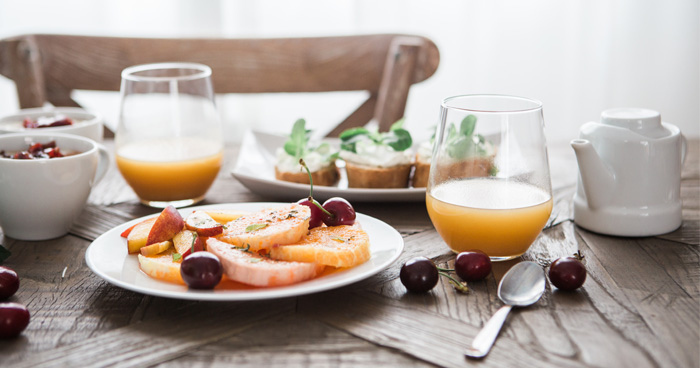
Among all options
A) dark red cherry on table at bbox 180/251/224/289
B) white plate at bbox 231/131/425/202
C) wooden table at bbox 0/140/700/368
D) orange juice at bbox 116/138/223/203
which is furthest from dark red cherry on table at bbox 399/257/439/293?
orange juice at bbox 116/138/223/203

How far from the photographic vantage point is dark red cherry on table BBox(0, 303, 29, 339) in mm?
754

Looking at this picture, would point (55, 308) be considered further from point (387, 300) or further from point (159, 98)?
point (159, 98)

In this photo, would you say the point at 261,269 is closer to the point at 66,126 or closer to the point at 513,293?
the point at 513,293

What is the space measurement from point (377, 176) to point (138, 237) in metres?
0.51

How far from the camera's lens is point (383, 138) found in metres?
1.37

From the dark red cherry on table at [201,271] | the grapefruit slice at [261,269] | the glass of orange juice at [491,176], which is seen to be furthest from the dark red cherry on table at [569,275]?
the dark red cherry on table at [201,271]

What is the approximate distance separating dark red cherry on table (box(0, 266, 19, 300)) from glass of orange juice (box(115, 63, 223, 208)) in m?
0.44

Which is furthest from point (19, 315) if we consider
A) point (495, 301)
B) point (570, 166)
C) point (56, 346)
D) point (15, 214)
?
point (570, 166)

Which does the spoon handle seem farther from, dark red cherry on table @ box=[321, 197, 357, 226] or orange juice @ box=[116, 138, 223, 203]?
orange juice @ box=[116, 138, 223, 203]

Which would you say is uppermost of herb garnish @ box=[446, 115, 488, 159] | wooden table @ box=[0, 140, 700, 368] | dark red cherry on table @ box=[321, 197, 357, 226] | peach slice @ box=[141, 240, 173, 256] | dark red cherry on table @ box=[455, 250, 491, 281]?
herb garnish @ box=[446, 115, 488, 159]

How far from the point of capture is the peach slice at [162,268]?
84 centimetres

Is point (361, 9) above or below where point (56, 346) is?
above

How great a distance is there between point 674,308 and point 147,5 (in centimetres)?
261

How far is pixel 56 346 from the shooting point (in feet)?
2.45
